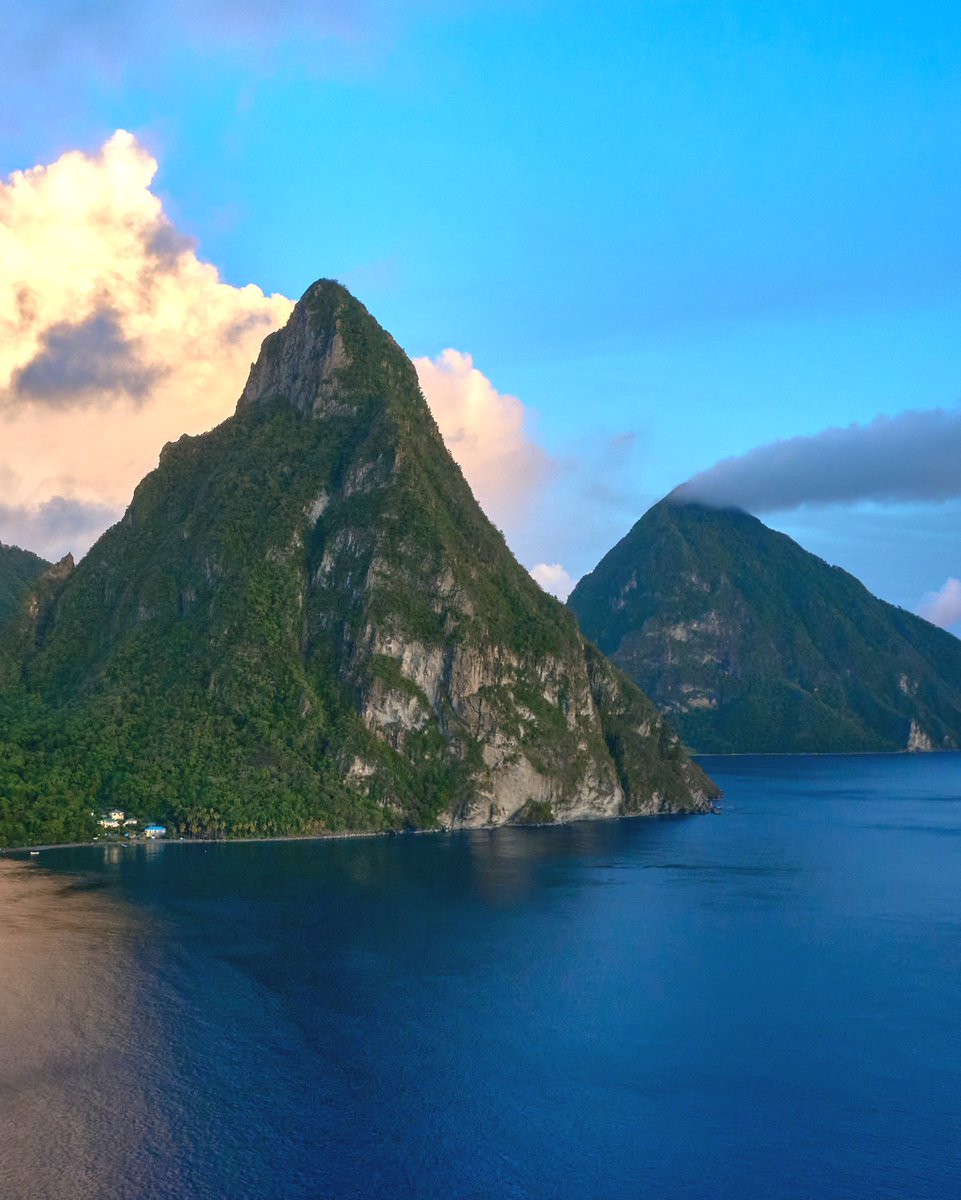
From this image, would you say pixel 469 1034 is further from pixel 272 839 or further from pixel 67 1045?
pixel 272 839

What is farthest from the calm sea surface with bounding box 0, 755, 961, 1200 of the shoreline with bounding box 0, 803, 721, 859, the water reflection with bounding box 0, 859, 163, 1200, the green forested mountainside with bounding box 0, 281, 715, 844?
the green forested mountainside with bounding box 0, 281, 715, 844

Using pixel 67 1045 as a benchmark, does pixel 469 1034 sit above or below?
below

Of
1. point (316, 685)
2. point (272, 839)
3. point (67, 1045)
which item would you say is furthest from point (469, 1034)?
point (316, 685)

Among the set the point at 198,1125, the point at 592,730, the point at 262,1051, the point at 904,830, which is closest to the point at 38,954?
the point at 262,1051

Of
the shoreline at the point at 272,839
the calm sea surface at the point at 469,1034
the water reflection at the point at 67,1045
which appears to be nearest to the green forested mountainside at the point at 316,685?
the shoreline at the point at 272,839

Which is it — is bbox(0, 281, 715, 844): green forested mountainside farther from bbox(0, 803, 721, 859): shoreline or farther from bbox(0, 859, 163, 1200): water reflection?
bbox(0, 859, 163, 1200): water reflection

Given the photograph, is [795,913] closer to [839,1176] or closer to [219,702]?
[839,1176]
